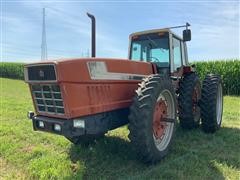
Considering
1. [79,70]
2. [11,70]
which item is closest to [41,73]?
[79,70]

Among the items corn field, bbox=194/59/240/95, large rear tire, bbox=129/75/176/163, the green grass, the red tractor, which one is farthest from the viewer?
corn field, bbox=194/59/240/95

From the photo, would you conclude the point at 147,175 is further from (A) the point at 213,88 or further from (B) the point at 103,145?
(A) the point at 213,88

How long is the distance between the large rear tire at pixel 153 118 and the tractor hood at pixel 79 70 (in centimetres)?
47

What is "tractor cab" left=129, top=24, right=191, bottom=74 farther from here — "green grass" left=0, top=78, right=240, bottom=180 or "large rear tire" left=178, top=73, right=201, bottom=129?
"green grass" left=0, top=78, right=240, bottom=180

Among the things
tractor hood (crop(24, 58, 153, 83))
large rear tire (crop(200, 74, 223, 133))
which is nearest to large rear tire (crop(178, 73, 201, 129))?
large rear tire (crop(200, 74, 223, 133))

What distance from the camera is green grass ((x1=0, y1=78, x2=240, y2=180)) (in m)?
4.66

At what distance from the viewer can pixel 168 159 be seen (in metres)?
5.18

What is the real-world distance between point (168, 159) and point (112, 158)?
0.89m

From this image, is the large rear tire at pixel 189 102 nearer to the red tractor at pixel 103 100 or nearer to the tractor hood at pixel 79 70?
the red tractor at pixel 103 100

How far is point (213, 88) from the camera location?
22.7 feet

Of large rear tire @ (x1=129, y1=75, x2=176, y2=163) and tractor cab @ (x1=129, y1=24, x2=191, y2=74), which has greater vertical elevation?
tractor cab @ (x1=129, y1=24, x2=191, y2=74)

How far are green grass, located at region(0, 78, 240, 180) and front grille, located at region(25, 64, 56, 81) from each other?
4.47 ft

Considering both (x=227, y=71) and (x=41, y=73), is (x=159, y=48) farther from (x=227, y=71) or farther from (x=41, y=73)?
(x=227, y=71)

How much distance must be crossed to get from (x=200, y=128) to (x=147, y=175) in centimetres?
312
